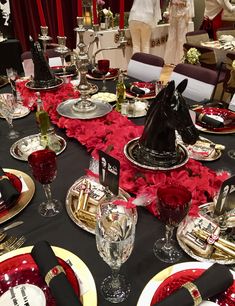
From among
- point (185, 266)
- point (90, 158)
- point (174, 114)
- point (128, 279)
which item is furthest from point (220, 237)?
point (90, 158)

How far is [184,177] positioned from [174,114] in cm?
21

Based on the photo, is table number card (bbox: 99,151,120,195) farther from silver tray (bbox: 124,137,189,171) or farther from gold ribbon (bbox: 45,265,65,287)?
gold ribbon (bbox: 45,265,65,287)

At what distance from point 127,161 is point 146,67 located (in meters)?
1.40

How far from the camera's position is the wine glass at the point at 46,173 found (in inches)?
31.4

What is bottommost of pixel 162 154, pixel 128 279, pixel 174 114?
pixel 128 279

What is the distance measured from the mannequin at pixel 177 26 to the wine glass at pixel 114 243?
450 centimetres

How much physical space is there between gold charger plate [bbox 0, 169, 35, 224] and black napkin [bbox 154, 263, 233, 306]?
1.63 feet

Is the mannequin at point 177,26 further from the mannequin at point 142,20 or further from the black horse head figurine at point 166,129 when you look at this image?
the black horse head figurine at point 166,129

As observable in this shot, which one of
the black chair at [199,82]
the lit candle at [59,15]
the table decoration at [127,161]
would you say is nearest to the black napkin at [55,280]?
the table decoration at [127,161]

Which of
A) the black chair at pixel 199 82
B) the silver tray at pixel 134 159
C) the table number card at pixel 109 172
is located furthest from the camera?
the black chair at pixel 199 82

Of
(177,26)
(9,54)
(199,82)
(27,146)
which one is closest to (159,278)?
(27,146)

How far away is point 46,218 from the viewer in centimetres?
84

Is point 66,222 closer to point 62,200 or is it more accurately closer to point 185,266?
point 62,200

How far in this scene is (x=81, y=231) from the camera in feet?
2.58
